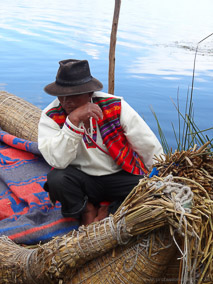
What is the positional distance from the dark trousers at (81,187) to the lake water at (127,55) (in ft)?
11.9

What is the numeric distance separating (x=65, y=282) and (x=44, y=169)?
159 centimetres

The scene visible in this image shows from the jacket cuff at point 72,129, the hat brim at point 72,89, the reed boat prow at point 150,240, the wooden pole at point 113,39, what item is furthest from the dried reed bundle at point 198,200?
the wooden pole at point 113,39

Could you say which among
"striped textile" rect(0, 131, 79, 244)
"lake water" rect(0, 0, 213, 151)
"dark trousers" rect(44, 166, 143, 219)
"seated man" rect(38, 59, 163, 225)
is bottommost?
"lake water" rect(0, 0, 213, 151)

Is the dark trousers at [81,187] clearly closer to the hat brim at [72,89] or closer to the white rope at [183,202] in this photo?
the hat brim at [72,89]

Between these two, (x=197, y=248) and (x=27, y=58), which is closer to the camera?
(x=197, y=248)

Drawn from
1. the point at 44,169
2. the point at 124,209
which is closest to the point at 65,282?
the point at 124,209

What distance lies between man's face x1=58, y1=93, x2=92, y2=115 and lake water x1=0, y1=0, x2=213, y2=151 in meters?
3.85

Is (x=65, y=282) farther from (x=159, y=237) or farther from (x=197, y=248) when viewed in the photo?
(x=197, y=248)

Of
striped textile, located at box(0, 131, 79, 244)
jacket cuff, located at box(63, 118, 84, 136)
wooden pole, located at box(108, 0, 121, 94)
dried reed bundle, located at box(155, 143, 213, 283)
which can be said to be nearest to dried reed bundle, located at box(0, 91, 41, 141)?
striped textile, located at box(0, 131, 79, 244)

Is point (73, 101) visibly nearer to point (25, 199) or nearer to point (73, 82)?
point (73, 82)

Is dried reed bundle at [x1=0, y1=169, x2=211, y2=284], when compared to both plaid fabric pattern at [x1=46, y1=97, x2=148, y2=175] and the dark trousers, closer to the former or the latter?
the dark trousers

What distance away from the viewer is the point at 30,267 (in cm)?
203

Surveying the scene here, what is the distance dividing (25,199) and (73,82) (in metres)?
1.05

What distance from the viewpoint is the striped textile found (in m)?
2.53
